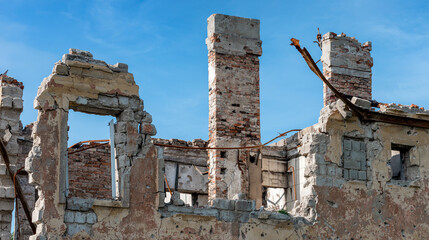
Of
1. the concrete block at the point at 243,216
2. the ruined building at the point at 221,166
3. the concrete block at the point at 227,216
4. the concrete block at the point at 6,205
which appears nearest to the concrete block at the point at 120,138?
the ruined building at the point at 221,166

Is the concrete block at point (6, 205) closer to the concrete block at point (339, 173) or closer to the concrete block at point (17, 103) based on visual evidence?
the concrete block at point (17, 103)

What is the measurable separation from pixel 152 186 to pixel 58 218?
153 centimetres

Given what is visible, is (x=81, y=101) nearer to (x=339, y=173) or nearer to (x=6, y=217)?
(x=6, y=217)

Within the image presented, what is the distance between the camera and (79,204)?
11.1 meters

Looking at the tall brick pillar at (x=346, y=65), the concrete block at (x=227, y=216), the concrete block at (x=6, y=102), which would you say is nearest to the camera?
the concrete block at (x=227, y=216)

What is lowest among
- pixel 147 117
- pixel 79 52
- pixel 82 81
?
pixel 147 117

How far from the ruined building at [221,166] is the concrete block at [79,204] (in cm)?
2

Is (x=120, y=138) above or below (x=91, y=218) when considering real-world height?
above

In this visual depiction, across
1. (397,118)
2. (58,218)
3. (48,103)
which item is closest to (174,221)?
(58,218)

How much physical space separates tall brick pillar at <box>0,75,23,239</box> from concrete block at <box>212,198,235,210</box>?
3.50 m

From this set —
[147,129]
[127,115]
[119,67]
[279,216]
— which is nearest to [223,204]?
[279,216]

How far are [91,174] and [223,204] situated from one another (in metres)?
5.60

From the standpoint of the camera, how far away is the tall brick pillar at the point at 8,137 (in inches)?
509

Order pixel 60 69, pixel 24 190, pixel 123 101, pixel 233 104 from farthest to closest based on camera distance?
1. pixel 233 104
2. pixel 24 190
3. pixel 123 101
4. pixel 60 69
